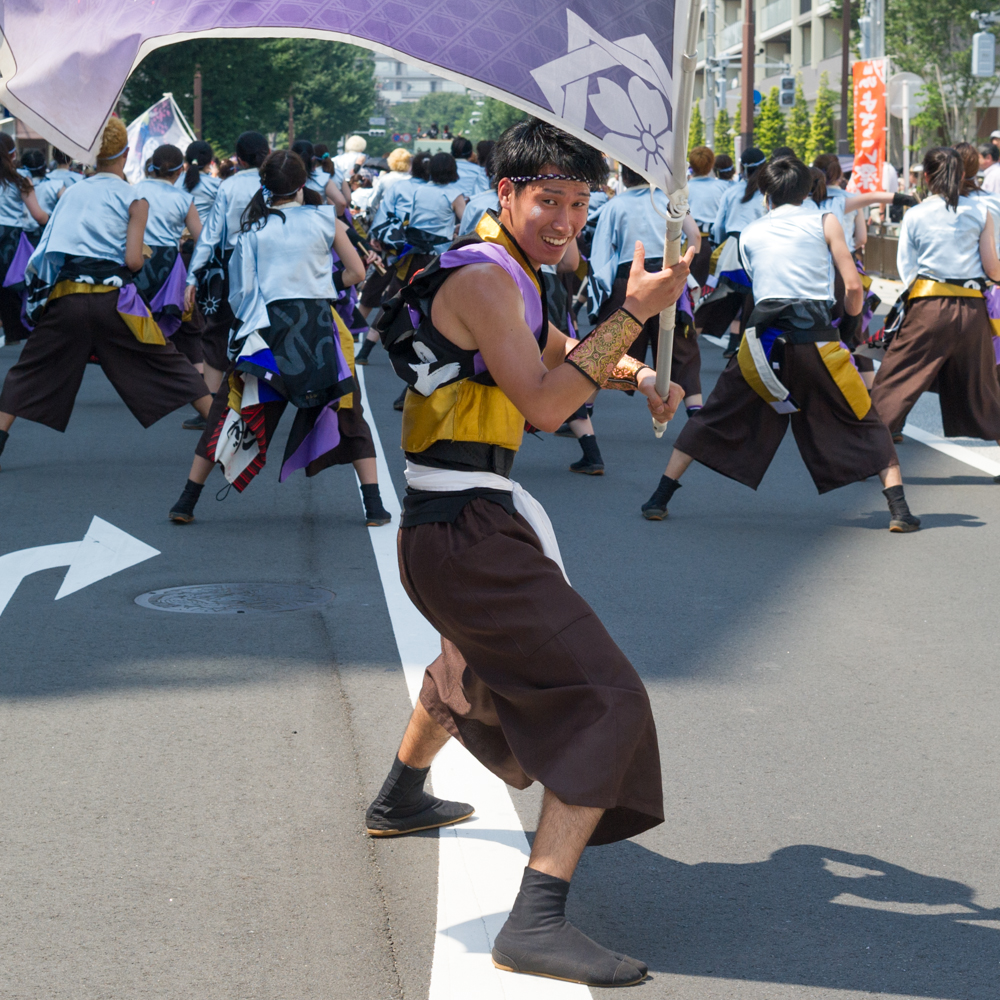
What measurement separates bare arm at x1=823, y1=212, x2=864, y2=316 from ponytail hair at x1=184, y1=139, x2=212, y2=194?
681cm

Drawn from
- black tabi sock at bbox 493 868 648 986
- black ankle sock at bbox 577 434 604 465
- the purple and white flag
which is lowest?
black ankle sock at bbox 577 434 604 465

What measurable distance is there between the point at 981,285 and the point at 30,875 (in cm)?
682

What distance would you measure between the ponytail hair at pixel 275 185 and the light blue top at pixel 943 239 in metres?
3.29

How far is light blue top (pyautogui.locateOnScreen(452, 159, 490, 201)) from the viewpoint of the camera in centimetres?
1453

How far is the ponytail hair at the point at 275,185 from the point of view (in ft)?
24.9

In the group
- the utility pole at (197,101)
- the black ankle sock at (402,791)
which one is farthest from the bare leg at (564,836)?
the utility pole at (197,101)

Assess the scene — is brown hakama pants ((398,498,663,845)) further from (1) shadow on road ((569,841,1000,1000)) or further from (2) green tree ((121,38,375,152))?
(2) green tree ((121,38,375,152))

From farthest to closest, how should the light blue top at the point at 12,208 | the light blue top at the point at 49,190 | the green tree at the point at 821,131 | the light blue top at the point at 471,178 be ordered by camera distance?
the green tree at the point at 821,131
the light blue top at the point at 49,190
the light blue top at the point at 471,178
the light blue top at the point at 12,208

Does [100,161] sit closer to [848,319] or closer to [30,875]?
[848,319]

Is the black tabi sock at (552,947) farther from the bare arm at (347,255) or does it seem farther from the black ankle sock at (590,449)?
the black ankle sock at (590,449)

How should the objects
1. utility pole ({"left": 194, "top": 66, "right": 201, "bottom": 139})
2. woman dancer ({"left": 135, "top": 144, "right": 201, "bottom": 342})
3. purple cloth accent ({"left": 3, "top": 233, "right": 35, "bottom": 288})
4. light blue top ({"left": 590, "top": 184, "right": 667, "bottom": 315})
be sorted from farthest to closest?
utility pole ({"left": 194, "top": 66, "right": 201, "bottom": 139}) < purple cloth accent ({"left": 3, "top": 233, "right": 35, "bottom": 288}) < woman dancer ({"left": 135, "top": 144, "right": 201, "bottom": 342}) < light blue top ({"left": 590, "top": 184, "right": 667, "bottom": 315})

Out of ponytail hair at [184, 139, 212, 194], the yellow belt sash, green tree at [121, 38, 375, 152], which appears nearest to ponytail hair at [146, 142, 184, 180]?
ponytail hair at [184, 139, 212, 194]

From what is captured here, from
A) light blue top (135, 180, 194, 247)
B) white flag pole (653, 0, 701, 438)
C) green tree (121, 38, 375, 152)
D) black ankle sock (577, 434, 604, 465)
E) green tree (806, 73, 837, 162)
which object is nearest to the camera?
white flag pole (653, 0, 701, 438)

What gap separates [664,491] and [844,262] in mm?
1444
